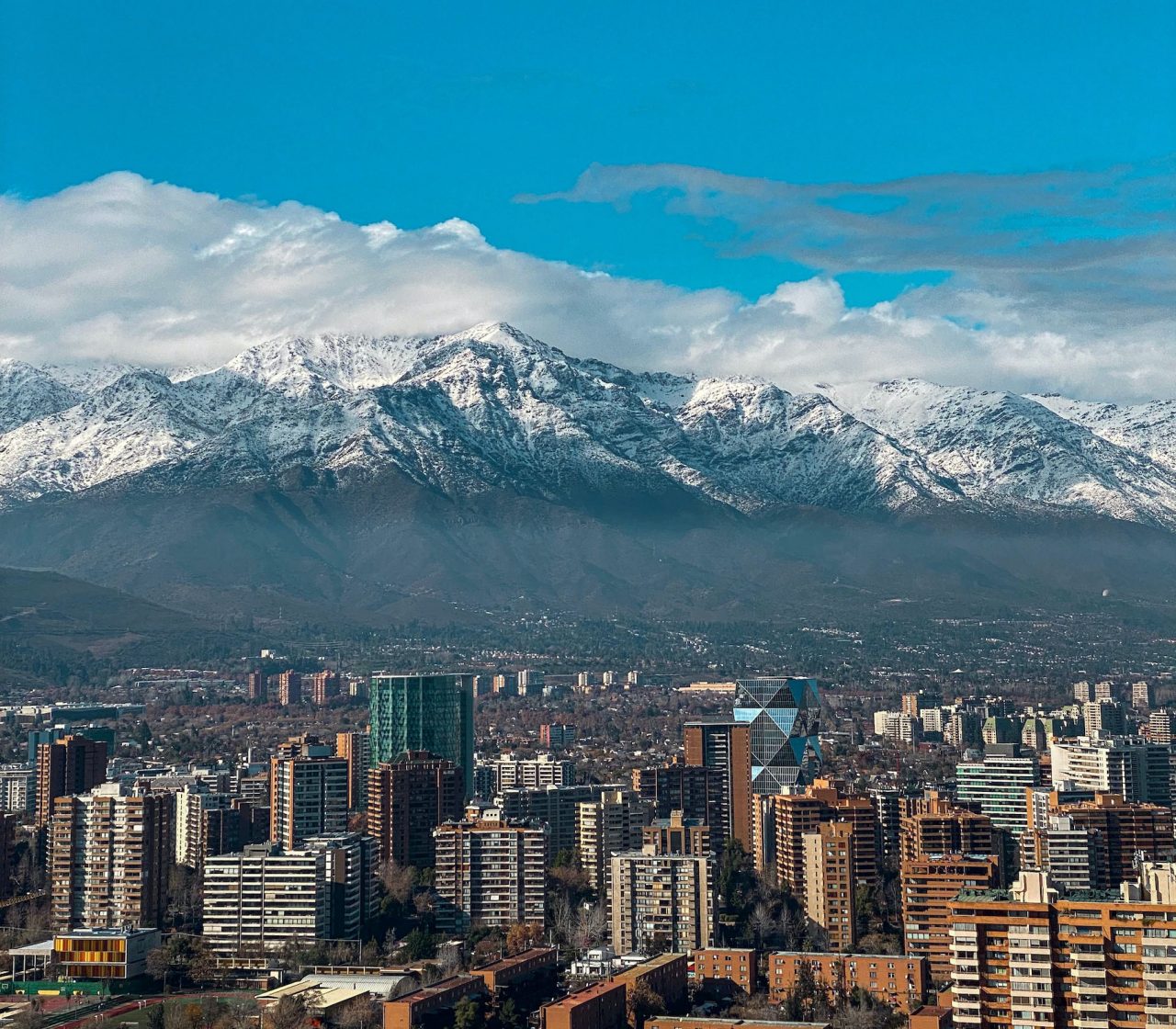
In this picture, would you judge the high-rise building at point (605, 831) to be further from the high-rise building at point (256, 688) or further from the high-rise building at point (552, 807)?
the high-rise building at point (256, 688)

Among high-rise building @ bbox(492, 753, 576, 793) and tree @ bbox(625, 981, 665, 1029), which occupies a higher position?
high-rise building @ bbox(492, 753, 576, 793)

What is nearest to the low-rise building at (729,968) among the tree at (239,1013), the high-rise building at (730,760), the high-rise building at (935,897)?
the high-rise building at (935,897)

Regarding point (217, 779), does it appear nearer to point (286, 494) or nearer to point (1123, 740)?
point (1123, 740)

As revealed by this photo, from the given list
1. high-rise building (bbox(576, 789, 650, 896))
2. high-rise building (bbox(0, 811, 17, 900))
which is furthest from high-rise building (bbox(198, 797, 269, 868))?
high-rise building (bbox(576, 789, 650, 896))

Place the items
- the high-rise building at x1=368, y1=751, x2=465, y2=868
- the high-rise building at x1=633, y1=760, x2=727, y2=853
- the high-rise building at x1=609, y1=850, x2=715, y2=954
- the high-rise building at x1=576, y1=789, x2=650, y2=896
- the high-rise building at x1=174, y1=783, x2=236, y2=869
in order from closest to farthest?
the high-rise building at x1=609, y1=850, x2=715, y2=954, the high-rise building at x1=576, y1=789, x2=650, y2=896, the high-rise building at x1=174, y1=783, x2=236, y2=869, the high-rise building at x1=368, y1=751, x2=465, y2=868, the high-rise building at x1=633, y1=760, x2=727, y2=853

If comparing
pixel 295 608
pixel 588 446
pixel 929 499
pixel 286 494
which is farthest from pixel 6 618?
pixel 929 499

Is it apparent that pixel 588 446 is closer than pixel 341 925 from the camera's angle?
No

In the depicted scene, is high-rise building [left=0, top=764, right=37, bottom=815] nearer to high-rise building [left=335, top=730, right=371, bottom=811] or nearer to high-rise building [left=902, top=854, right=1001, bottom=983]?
high-rise building [left=335, top=730, right=371, bottom=811]
